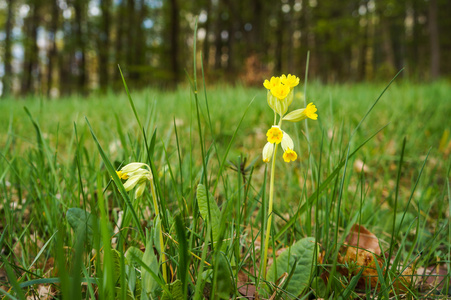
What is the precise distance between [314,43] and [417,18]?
32.1ft

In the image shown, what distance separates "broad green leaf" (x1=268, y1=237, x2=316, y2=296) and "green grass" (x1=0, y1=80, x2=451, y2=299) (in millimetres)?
14

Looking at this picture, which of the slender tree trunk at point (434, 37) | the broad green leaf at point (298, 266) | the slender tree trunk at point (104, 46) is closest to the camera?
the broad green leaf at point (298, 266)

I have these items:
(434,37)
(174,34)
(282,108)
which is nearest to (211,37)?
(174,34)

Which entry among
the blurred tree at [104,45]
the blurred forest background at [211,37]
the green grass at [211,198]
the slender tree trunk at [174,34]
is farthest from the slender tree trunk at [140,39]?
the green grass at [211,198]

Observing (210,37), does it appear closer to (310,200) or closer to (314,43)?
(314,43)

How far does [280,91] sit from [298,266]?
1.31 feet

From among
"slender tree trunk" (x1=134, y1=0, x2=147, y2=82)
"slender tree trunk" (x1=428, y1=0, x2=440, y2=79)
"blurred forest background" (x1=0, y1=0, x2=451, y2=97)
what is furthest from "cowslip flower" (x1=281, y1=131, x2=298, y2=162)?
"slender tree trunk" (x1=134, y1=0, x2=147, y2=82)

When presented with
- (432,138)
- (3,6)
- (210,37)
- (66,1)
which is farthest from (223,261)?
(210,37)

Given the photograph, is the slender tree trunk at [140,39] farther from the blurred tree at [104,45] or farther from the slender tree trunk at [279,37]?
the slender tree trunk at [279,37]

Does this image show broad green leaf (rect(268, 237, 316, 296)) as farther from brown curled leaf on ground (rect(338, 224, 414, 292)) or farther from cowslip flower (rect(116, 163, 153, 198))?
cowslip flower (rect(116, 163, 153, 198))

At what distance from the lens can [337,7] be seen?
776 inches

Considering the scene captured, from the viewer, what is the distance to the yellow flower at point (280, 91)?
0.65m

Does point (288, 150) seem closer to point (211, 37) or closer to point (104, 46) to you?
point (104, 46)

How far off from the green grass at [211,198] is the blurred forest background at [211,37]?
681 cm
